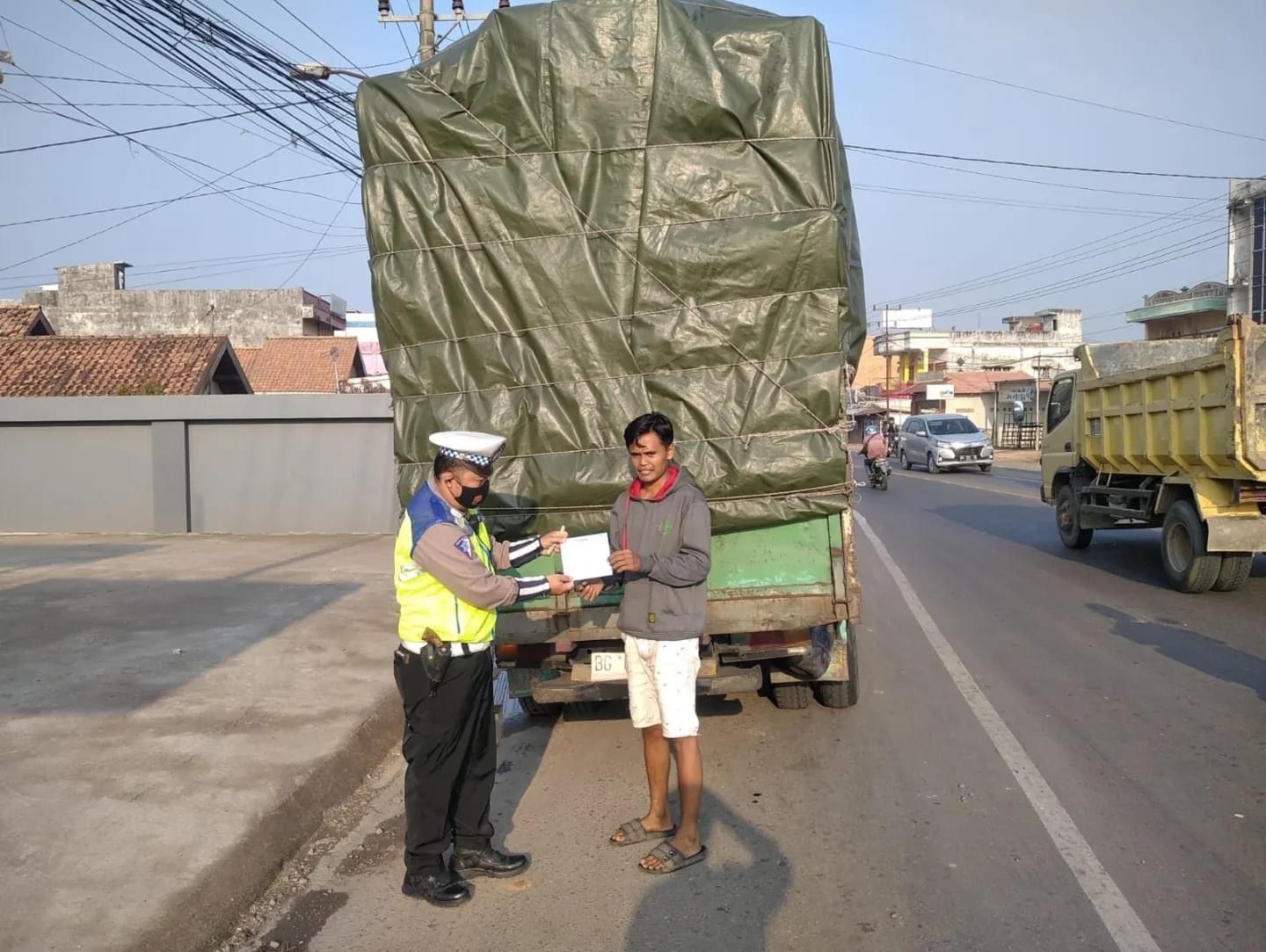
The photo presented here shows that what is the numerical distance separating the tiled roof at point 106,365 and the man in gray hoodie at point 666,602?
20.2 meters

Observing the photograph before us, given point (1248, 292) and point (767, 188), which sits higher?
point (1248, 292)

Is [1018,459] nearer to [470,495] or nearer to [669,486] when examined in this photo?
[669,486]

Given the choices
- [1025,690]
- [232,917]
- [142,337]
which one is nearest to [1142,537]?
[1025,690]

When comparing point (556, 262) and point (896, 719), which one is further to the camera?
point (896, 719)

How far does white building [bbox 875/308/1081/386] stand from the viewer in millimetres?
65125

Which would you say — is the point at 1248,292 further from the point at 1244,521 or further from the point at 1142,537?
the point at 1244,521

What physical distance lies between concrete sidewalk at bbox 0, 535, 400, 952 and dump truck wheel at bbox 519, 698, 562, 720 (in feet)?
2.87

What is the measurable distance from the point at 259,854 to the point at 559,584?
69.8 inches

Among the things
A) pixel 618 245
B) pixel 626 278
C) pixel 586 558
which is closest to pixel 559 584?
pixel 586 558

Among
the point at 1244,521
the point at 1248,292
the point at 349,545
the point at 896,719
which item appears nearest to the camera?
the point at 896,719

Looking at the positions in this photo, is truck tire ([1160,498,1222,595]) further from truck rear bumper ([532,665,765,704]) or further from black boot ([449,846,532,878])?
black boot ([449,846,532,878])

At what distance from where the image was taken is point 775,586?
534 cm

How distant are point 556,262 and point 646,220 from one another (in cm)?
49

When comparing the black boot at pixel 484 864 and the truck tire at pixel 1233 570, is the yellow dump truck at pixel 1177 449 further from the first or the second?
the black boot at pixel 484 864
